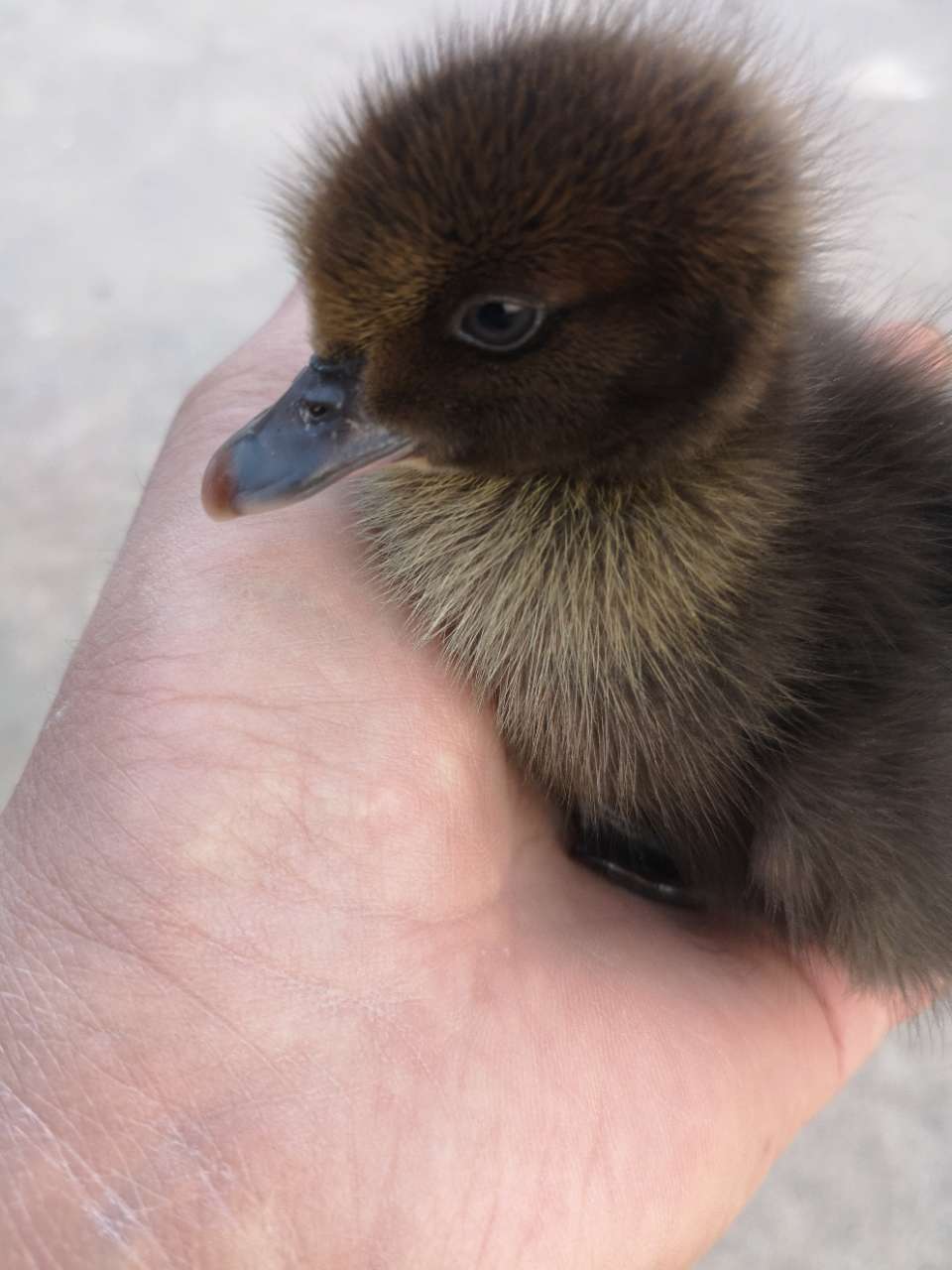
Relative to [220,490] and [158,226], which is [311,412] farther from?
[158,226]

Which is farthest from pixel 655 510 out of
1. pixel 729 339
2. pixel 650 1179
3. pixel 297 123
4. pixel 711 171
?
pixel 297 123

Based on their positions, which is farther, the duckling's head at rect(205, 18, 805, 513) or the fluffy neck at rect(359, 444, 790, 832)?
the fluffy neck at rect(359, 444, 790, 832)

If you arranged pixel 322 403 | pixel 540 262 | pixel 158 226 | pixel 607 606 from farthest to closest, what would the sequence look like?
pixel 158 226, pixel 607 606, pixel 322 403, pixel 540 262

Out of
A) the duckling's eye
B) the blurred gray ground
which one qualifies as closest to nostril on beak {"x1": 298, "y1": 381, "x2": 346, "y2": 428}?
the duckling's eye

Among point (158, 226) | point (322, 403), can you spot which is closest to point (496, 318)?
point (322, 403)

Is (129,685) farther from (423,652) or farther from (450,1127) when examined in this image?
(450,1127)

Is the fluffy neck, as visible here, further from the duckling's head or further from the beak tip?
the beak tip
